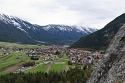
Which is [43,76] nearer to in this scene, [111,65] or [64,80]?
[64,80]

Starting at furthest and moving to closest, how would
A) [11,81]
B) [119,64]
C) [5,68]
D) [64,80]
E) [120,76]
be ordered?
[5,68]
[11,81]
[64,80]
[119,64]
[120,76]

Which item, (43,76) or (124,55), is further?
(43,76)

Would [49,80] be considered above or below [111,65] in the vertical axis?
below

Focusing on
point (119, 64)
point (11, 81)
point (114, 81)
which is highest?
point (119, 64)

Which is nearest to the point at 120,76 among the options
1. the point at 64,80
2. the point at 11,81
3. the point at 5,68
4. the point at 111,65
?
the point at 111,65

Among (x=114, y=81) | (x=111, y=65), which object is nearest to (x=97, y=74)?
(x=111, y=65)

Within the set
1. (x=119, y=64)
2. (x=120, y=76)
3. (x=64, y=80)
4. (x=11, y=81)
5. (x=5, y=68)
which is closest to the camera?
(x=120, y=76)

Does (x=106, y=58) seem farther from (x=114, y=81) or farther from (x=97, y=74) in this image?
(x=114, y=81)
